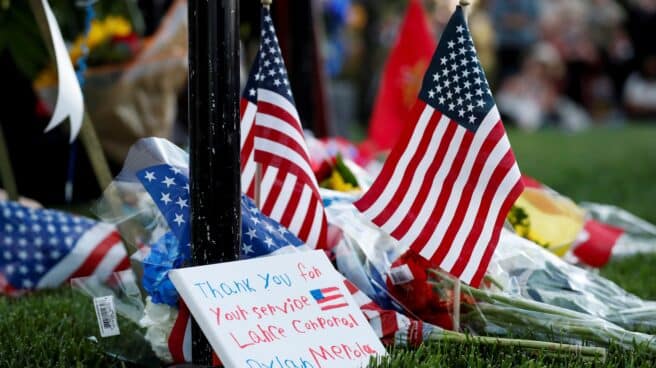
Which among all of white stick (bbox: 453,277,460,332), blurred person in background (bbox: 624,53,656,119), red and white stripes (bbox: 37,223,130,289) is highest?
white stick (bbox: 453,277,460,332)

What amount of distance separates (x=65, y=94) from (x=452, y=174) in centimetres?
119

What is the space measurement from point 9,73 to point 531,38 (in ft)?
33.1

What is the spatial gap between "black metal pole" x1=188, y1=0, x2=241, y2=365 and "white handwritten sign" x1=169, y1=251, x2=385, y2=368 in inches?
3.5

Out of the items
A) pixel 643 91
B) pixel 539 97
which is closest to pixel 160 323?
pixel 539 97

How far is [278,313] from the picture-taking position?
2.29 meters

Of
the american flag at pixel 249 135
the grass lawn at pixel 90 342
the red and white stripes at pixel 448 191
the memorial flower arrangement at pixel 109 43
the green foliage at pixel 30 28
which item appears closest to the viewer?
the grass lawn at pixel 90 342

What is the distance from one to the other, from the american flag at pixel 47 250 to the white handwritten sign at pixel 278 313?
1281mm

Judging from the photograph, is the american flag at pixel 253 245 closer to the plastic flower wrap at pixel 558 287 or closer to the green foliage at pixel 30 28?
the plastic flower wrap at pixel 558 287

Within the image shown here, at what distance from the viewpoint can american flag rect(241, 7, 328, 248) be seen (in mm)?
2715

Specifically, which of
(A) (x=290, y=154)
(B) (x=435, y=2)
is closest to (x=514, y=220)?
(A) (x=290, y=154)

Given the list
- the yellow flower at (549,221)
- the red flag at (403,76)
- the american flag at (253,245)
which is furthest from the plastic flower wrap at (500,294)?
the red flag at (403,76)

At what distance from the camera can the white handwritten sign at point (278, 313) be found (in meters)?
2.16

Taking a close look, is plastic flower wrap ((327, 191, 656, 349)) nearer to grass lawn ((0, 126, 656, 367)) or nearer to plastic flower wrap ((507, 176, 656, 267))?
grass lawn ((0, 126, 656, 367))

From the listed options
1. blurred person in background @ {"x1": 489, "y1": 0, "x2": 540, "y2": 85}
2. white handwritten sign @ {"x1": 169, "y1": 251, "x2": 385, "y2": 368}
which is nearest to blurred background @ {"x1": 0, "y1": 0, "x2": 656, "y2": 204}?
white handwritten sign @ {"x1": 169, "y1": 251, "x2": 385, "y2": 368}
